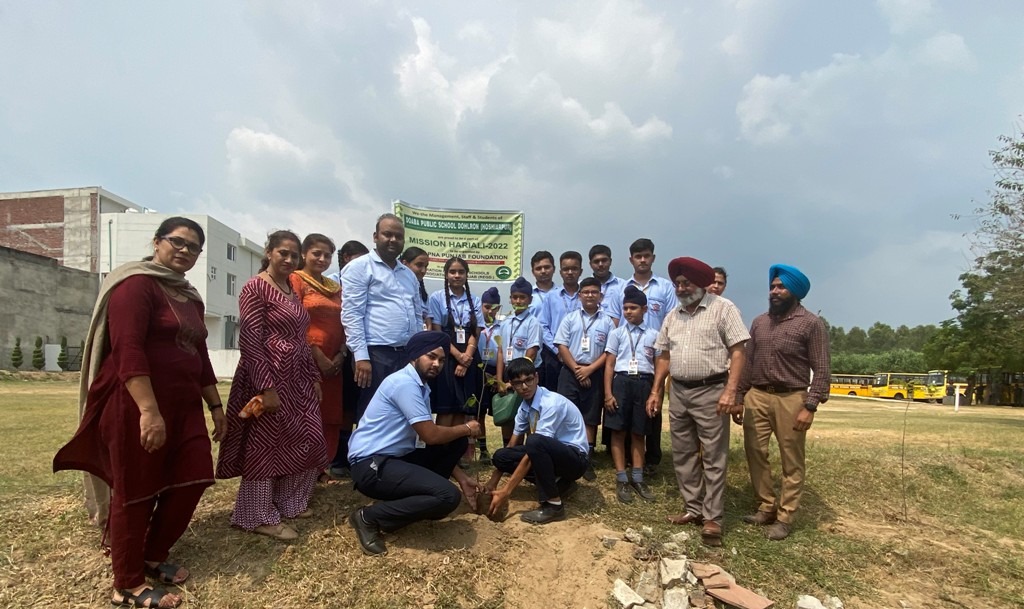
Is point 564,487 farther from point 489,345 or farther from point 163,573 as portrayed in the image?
point 163,573

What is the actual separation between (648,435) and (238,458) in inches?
156

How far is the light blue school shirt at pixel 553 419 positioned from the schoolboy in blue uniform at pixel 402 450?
0.69 metres

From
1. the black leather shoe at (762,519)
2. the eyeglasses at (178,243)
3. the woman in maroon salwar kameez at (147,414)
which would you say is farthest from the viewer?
the black leather shoe at (762,519)

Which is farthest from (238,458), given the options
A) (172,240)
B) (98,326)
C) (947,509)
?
(947,509)

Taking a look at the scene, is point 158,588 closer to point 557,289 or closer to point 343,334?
point 343,334

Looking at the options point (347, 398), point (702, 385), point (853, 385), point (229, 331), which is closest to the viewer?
point (702, 385)

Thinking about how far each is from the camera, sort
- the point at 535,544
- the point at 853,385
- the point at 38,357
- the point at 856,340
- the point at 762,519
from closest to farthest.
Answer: the point at 535,544 → the point at 762,519 → the point at 38,357 → the point at 853,385 → the point at 856,340

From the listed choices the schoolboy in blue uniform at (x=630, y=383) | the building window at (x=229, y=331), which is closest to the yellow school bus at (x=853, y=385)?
the schoolboy in blue uniform at (x=630, y=383)

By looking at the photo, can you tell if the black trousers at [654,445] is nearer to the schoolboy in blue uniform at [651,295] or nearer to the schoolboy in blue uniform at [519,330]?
the schoolboy in blue uniform at [651,295]

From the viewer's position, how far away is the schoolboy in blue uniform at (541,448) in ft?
15.2

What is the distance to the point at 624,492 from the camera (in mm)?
5348

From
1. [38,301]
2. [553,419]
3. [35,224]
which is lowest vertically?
[553,419]

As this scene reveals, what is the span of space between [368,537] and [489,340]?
2401 mm

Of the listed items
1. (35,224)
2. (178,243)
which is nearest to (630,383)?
(178,243)
